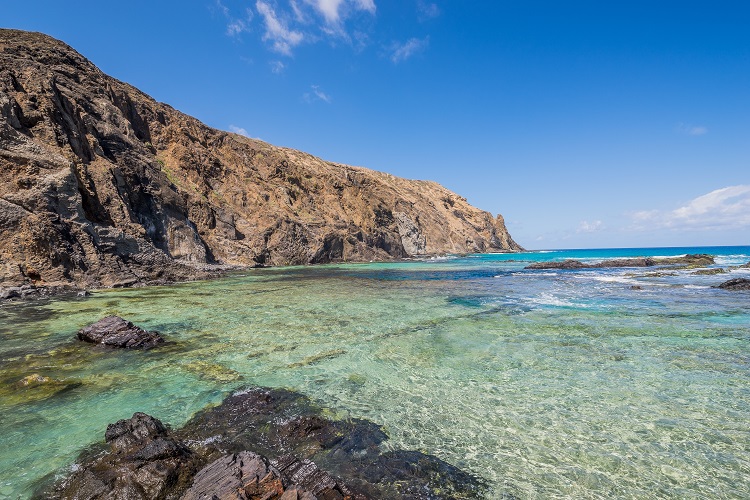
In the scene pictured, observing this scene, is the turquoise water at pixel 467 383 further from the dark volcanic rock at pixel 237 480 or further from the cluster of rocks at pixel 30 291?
the cluster of rocks at pixel 30 291

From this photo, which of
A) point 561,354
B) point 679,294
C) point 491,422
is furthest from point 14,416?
point 679,294

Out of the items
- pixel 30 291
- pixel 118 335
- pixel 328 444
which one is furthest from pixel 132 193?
pixel 328 444

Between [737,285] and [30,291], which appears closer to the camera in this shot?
[30,291]

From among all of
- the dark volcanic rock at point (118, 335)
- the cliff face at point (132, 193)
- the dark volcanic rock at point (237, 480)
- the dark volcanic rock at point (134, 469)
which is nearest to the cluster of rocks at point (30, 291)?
the cliff face at point (132, 193)

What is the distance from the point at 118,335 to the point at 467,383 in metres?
9.79

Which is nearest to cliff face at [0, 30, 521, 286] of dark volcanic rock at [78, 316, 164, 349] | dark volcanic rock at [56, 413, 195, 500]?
dark volcanic rock at [78, 316, 164, 349]

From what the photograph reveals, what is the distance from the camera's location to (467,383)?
310 inches

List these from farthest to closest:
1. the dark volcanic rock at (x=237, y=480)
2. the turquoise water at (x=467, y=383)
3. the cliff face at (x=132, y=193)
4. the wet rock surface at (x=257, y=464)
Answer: the cliff face at (x=132, y=193) → the turquoise water at (x=467, y=383) → the wet rock surface at (x=257, y=464) → the dark volcanic rock at (x=237, y=480)

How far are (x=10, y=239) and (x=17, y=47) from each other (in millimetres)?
22166

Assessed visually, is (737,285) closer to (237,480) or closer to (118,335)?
(237,480)

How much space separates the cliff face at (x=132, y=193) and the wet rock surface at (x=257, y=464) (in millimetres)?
22381

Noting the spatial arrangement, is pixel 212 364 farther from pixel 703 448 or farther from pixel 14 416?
pixel 703 448

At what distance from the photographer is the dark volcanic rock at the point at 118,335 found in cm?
1027

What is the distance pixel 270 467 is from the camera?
4328mm
